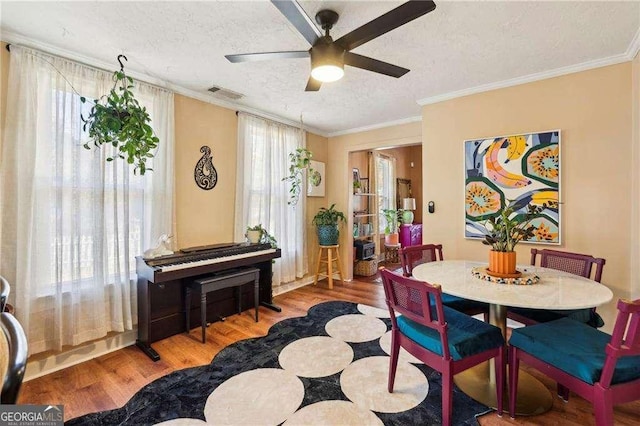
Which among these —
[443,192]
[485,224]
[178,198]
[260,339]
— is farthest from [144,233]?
[485,224]

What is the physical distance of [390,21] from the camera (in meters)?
1.49

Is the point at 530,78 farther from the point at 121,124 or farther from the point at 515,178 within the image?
the point at 121,124

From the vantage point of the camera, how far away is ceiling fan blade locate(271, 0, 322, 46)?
4.45ft

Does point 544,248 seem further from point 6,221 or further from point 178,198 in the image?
point 6,221

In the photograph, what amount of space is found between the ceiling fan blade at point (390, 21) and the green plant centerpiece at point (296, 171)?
240 cm

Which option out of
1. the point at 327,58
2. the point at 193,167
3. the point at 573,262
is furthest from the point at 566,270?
the point at 193,167

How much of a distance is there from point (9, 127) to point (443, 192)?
403 cm

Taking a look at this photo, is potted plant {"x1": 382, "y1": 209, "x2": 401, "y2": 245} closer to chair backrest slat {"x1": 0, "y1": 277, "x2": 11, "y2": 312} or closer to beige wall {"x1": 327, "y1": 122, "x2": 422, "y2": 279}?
beige wall {"x1": 327, "y1": 122, "x2": 422, "y2": 279}

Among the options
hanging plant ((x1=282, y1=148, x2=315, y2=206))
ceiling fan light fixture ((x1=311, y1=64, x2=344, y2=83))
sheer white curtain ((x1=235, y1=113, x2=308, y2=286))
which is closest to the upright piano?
sheer white curtain ((x1=235, y1=113, x2=308, y2=286))

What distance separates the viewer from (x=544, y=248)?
281cm

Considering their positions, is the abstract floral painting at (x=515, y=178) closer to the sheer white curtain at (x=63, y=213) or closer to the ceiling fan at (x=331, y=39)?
the ceiling fan at (x=331, y=39)

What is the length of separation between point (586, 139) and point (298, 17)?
112 inches

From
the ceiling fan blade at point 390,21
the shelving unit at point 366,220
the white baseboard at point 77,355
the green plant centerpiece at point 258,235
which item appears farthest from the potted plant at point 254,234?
the ceiling fan blade at point 390,21

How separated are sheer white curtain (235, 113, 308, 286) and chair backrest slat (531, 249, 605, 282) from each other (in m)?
3.02
